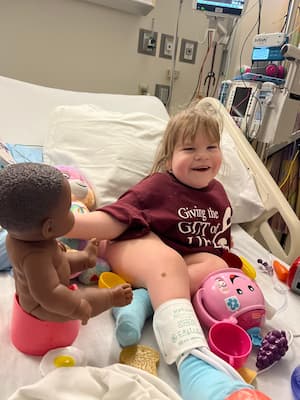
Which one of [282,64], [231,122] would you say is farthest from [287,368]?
[282,64]

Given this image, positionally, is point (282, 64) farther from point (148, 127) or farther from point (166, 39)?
point (148, 127)

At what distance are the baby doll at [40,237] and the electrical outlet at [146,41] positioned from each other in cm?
187

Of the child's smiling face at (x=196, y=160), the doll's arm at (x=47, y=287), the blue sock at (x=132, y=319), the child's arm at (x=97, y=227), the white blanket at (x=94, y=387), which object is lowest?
the blue sock at (x=132, y=319)

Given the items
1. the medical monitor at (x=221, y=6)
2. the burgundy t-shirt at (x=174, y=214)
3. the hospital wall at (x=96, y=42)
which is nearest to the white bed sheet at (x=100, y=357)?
the burgundy t-shirt at (x=174, y=214)

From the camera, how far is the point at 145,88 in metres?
2.35

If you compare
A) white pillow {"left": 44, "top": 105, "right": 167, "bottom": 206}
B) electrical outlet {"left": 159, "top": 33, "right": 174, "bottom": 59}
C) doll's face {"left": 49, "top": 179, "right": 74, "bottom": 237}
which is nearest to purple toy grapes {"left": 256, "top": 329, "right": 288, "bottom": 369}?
doll's face {"left": 49, "top": 179, "right": 74, "bottom": 237}

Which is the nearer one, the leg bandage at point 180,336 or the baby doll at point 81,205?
the leg bandage at point 180,336

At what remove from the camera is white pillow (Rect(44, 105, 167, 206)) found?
1.27m

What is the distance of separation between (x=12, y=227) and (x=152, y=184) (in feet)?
1.88

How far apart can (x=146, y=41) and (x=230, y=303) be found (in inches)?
73.1

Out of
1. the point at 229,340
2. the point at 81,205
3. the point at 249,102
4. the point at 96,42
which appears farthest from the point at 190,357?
the point at 96,42

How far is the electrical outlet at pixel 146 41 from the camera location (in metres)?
2.23

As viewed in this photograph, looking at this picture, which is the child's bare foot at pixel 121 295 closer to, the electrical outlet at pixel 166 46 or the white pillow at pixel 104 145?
the white pillow at pixel 104 145

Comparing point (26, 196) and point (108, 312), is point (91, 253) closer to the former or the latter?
point (108, 312)
